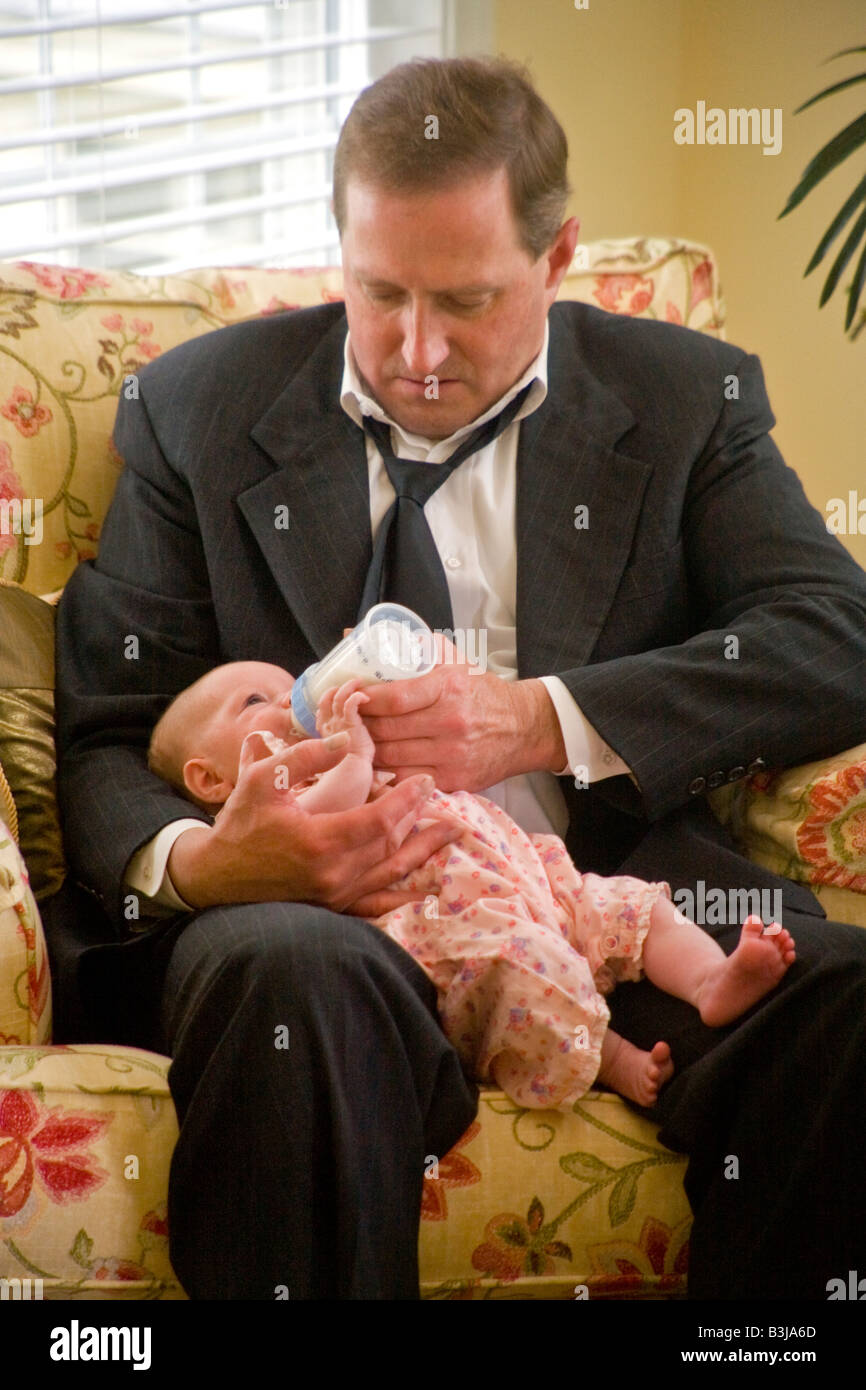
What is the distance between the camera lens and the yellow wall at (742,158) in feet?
9.36

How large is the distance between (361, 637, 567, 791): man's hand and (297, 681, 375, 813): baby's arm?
0.04 m

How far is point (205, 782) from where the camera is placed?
1.52 metres

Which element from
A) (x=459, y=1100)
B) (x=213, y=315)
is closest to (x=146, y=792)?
(x=459, y=1100)

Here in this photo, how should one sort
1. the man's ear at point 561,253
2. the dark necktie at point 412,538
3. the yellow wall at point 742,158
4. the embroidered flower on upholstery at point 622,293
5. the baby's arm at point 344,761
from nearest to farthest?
the baby's arm at point 344,761
the dark necktie at point 412,538
the man's ear at point 561,253
the embroidered flower on upholstery at point 622,293
the yellow wall at point 742,158

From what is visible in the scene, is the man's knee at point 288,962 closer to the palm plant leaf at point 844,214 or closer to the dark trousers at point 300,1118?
the dark trousers at point 300,1118

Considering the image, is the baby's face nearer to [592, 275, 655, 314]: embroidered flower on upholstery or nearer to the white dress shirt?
the white dress shirt

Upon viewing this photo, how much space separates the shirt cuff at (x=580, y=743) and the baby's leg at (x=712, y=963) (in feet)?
0.65

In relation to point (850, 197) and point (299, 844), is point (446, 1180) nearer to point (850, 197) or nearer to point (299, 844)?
point (299, 844)

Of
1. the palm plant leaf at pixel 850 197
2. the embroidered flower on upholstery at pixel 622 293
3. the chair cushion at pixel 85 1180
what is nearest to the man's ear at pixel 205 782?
the chair cushion at pixel 85 1180

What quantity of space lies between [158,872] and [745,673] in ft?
2.14

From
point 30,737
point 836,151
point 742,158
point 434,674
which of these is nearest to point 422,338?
point 434,674

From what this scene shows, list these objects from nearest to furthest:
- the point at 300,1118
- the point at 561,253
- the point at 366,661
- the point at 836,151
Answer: the point at 300,1118, the point at 366,661, the point at 561,253, the point at 836,151

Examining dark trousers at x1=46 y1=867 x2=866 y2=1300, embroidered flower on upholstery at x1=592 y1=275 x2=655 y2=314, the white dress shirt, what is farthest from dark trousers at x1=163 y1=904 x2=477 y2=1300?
embroidered flower on upholstery at x1=592 y1=275 x2=655 y2=314
